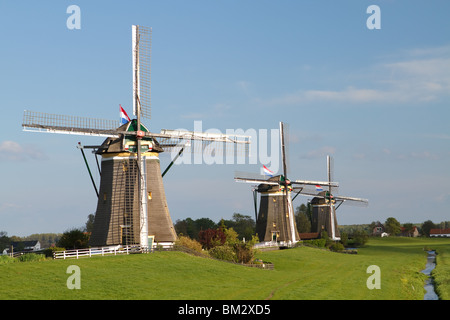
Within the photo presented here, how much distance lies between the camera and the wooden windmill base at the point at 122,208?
43.2 metres

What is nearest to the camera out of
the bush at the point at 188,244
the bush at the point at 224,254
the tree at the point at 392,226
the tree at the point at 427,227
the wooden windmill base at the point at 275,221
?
the bush at the point at 224,254

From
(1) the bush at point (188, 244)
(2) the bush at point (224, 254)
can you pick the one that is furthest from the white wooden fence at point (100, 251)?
(2) the bush at point (224, 254)

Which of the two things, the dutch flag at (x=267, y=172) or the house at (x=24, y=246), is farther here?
the house at (x=24, y=246)

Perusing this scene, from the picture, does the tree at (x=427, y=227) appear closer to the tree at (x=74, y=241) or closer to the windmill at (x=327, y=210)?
the windmill at (x=327, y=210)

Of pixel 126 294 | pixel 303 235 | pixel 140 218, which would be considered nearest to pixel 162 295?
pixel 126 294

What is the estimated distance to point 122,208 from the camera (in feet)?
142

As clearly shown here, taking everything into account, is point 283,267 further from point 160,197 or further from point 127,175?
point 127,175

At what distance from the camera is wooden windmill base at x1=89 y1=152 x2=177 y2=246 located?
43.2 metres

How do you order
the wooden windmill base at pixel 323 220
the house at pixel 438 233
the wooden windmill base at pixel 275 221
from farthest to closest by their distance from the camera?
1. the house at pixel 438 233
2. the wooden windmill base at pixel 323 220
3. the wooden windmill base at pixel 275 221

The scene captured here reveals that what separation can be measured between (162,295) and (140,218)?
16233 mm

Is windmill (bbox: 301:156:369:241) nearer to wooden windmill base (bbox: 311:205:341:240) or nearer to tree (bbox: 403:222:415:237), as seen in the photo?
wooden windmill base (bbox: 311:205:341:240)

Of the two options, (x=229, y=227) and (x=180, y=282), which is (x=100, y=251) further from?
(x=229, y=227)

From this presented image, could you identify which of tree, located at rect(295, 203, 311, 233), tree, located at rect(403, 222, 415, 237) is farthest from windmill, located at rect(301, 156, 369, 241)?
tree, located at rect(403, 222, 415, 237)
